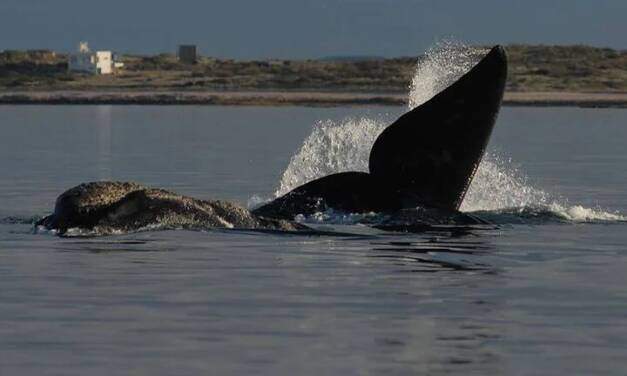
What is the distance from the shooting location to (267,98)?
130500mm

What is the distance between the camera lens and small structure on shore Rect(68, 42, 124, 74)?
166625 millimetres

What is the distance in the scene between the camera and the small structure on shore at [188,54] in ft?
591

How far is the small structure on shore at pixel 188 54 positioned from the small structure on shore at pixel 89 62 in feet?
29.9

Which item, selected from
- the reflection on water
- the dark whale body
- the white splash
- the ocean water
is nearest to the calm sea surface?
the ocean water

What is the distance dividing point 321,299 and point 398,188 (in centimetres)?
660

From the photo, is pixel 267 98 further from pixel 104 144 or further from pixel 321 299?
pixel 321 299

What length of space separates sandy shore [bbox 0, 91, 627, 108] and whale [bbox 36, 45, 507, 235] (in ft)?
307

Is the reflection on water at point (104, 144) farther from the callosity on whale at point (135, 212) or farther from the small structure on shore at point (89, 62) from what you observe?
the small structure on shore at point (89, 62)

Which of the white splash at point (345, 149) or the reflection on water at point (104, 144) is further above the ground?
the white splash at point (345, 149)

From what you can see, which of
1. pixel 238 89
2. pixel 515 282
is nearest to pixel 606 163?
pixel 515 282

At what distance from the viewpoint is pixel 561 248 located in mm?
23719

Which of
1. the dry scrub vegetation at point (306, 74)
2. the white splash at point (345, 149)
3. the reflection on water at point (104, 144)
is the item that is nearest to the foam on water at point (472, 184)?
the white splash at point (345, 149)

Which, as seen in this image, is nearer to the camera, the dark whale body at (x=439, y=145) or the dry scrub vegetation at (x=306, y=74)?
the dark whale body at (x=439, y=145)

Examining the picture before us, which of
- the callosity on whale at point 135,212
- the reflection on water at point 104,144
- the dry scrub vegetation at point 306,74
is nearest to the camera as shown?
the callosity on whale at point 135,212
